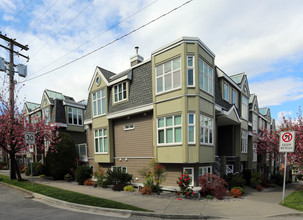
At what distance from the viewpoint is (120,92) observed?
14953 mm

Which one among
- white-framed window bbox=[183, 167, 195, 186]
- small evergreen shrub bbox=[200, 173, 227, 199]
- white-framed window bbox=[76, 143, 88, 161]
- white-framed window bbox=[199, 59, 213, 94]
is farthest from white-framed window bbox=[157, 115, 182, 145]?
A: white-framed window bbox=[76, 143, 88, 161]

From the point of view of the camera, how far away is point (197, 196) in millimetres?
10242

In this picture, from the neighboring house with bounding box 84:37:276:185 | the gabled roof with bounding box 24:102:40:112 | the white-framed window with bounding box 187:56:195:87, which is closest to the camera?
the neighboring house with bounding box 84:37:276:185

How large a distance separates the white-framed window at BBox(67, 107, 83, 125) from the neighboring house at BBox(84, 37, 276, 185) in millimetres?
8957

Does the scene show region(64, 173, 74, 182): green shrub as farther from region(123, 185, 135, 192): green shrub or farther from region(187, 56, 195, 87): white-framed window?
region(187, 56, 195, 87): white-framed window

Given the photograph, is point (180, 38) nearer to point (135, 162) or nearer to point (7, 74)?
point (135, 162)

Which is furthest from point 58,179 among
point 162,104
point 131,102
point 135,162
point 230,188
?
point 230,188

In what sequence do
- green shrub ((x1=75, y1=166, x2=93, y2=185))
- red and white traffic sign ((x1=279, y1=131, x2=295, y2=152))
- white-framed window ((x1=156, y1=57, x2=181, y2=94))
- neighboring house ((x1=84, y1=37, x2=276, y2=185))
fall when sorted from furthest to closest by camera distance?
1. green shrub ((x1=75, y1=166, x2=93, y2=185))
2. white-framed window ((x1=156, y1=57, x2=181, y2=94))
3. neighboring house ((x1=84, y1=37, x2=276, y2=185))
4. red and white traffic sign ((x1=279, y1=131, x2=295, y2=152))

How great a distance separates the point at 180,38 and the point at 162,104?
3.91 m

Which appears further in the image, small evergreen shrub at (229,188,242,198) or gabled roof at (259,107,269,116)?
gabled roof at (259,107,269,116)

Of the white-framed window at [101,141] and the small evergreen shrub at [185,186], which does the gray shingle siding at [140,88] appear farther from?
the small evergreen shrub at [185,186]

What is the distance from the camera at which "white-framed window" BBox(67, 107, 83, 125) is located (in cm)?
2552

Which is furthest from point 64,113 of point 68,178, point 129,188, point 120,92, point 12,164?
point 129,188

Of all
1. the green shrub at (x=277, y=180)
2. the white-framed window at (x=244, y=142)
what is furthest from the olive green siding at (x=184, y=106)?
the green shrub at (x=277, y=180)
